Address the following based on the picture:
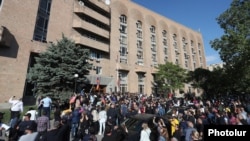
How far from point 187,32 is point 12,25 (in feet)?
161

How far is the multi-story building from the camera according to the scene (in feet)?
68.0

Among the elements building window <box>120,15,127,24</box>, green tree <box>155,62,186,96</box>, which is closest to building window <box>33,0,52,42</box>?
building window <box>120,15,127,24</box>

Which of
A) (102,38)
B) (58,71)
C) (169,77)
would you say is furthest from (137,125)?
(169,77)

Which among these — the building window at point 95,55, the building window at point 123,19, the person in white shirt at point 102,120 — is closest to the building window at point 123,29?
the building window at point 123,19

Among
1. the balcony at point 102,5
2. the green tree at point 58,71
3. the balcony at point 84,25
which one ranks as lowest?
the green tree at point 58,71

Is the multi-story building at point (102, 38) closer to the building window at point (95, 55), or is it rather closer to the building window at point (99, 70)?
the building window at point (95, 55)

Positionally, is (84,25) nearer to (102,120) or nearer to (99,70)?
(99,70)

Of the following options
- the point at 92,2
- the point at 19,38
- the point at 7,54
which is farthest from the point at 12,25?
the point at 92,2

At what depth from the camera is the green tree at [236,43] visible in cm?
1789

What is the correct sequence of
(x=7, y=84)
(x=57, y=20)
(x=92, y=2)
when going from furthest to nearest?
(x=92, y=2) → (x=57, y=20) → (x=7, y=84)

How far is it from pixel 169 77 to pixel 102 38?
50.6 ft

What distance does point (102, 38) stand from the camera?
34281mm

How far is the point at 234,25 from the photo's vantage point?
70.4 feet

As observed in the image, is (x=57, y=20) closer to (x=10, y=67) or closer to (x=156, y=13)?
(x=10, y=67)
